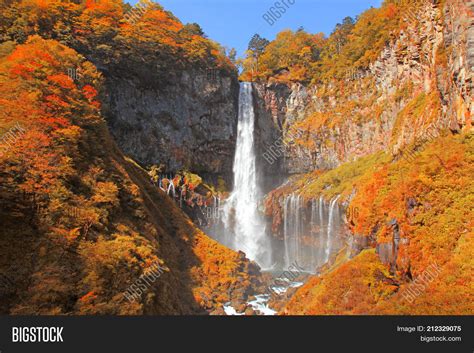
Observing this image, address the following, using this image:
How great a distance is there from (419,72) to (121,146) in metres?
30.2

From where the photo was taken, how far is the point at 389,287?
11.4m

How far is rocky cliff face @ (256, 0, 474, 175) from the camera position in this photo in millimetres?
13484

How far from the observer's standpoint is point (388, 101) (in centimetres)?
3269

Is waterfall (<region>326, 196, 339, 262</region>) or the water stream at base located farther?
the water stream at base

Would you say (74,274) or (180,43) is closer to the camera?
(74,274)

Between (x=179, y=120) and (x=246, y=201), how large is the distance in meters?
13.3

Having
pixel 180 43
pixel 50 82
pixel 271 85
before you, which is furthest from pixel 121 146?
pixel 271 85

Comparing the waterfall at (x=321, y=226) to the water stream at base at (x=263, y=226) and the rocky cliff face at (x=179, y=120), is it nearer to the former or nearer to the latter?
the water stream at base at (x=263, y=226)

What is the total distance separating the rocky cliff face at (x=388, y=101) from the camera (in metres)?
13.5

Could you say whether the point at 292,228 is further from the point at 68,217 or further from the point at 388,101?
the point at 68,217

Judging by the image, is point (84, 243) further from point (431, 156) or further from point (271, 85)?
point (271, 85)

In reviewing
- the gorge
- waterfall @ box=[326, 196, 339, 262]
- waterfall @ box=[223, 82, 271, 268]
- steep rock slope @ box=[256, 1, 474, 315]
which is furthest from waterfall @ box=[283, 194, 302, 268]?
steep rock slope @ box=[256, 1, 474, 315]

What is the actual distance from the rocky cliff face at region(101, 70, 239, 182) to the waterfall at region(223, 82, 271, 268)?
1.26 metres

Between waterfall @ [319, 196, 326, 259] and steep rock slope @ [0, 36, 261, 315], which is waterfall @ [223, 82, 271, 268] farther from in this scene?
steep rock slope @ [0, 36, 261, 315]
